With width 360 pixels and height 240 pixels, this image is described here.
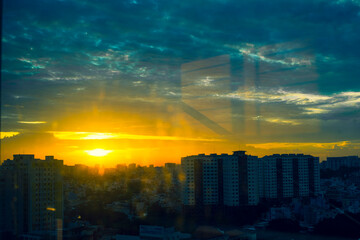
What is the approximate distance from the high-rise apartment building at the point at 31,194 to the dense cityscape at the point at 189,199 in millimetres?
14

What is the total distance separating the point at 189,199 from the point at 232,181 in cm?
126

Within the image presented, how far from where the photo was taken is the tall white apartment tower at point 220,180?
8.95 meters

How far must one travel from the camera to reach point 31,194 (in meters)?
4.22

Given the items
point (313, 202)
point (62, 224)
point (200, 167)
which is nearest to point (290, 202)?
point (313, 202)

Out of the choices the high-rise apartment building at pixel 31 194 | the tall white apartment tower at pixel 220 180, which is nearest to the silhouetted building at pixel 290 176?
the tall white apartment tower at pixel 220 180

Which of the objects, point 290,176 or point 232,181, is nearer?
point 232,181

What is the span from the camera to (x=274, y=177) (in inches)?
396

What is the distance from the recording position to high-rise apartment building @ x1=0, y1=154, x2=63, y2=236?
308 cm

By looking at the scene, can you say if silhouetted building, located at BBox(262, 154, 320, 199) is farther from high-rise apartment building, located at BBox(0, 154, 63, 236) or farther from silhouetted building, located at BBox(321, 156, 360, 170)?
high-rise apartment building, located at BBox(0, 154, 63, 236)

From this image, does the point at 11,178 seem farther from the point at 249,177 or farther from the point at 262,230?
the point at 249,177

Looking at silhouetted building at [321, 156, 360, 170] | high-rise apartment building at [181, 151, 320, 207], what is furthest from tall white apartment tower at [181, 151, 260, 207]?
silhouetted building at [321, 156, 360, 170]

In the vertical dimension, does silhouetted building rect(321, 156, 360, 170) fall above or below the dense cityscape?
above

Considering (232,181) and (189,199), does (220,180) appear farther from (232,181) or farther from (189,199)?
(189,199)

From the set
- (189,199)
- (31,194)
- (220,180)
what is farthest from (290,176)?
(31,194)
